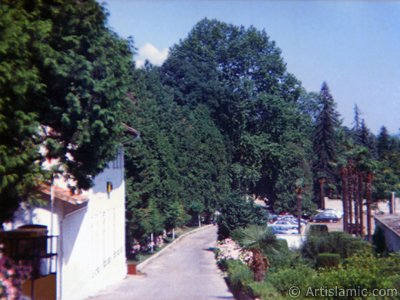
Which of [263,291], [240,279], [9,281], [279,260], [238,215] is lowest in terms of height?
[240,279]

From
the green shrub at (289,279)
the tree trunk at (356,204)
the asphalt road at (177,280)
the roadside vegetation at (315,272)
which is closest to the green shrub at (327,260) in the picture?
the roadside vegetation at (315,272)

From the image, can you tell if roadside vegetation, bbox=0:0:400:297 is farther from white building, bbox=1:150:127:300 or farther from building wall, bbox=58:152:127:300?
building wall, bbox=58:152:127:300

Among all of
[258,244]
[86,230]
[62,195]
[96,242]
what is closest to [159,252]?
[96,242]

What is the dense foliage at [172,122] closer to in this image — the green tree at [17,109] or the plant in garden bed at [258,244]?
the green tree at [17,109]

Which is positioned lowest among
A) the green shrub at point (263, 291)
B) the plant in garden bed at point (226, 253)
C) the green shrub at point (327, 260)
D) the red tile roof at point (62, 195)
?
the plant in garden bed at point (226, 253)

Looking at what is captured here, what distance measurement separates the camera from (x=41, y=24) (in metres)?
12.6

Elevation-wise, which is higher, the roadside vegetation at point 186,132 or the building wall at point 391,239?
the roadside vegetation at point 186,132

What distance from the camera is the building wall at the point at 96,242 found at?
20.4 meters

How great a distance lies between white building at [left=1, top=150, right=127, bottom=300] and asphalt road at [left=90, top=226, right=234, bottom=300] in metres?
0.88

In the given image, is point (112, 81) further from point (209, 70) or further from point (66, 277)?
point (209, 70)

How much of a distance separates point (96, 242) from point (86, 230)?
2.34 metres

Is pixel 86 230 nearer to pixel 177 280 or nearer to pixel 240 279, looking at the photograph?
pixel 240 279

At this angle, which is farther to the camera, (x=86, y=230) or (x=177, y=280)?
(x=177, y=280)

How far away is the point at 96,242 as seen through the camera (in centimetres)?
2495
